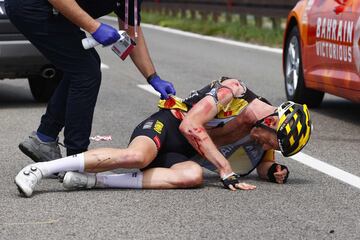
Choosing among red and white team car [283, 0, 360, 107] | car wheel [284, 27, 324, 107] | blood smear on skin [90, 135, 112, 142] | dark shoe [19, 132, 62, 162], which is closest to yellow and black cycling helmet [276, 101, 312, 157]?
dark shoe [19, 132, 62, 162]

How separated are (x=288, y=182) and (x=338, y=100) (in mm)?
5008

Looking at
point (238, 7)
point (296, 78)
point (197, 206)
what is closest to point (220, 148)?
point (197, 206)

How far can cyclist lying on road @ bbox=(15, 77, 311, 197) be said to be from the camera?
6648 millimetres

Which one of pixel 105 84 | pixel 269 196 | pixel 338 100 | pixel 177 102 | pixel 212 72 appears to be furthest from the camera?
pixel 212 72

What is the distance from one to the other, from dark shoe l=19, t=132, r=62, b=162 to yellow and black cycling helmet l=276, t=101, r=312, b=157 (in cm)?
151

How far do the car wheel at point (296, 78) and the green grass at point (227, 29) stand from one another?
8.98 metres

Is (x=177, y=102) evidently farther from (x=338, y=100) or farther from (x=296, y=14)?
(x=338, y=100)

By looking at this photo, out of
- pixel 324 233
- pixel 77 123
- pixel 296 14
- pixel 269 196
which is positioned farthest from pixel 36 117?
pixel 324 233

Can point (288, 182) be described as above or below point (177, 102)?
below

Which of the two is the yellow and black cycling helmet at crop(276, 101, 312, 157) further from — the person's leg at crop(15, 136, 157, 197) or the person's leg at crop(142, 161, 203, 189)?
the person's leg at crop(15, 136, 157, 197)

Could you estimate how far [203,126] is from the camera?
22.5ft

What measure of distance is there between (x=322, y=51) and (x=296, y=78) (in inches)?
39.5

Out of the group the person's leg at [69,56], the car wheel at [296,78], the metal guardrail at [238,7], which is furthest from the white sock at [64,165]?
the metal guardrail at [238,7]

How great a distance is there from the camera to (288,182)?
23.5 feet
